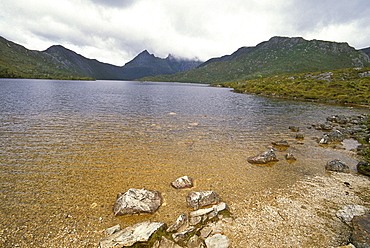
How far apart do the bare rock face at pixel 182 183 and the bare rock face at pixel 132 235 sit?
13.1 ft

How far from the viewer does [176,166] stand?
1591 cm

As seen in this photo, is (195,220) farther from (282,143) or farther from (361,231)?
(282,143)

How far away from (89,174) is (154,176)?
17.4ft

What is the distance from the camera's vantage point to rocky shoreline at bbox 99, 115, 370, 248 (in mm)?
7875

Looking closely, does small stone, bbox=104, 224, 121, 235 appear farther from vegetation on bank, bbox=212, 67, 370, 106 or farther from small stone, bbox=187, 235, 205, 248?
vegetation on bank, bbox=212, 67, 370, 106

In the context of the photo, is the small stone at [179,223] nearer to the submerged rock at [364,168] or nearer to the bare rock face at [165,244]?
the bare rock face at [165,244]

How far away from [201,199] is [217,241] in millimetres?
2983

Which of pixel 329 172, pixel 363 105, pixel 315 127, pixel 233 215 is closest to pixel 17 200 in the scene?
pixel 233 215

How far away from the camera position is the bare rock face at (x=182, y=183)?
12527 millimetres

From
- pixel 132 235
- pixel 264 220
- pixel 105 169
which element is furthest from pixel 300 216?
pixel 105 169

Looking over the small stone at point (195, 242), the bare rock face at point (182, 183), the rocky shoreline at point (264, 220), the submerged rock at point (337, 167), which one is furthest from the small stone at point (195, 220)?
the submerged rock at point (337, 167)

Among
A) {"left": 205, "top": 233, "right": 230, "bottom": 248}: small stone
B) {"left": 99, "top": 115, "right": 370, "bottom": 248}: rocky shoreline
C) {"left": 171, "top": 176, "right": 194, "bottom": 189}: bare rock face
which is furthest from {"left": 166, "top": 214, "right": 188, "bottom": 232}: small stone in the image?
{"left": 171, "top": 176, "right": 194, "bottom": 189}: bare rock face

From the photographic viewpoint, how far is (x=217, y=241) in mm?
7816

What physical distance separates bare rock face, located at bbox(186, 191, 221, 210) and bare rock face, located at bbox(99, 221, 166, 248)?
2516 millimetres
